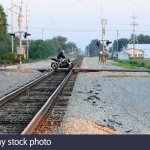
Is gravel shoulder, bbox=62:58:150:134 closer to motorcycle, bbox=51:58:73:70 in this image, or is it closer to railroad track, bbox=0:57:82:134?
railroad track, bbox=0:57:82:134

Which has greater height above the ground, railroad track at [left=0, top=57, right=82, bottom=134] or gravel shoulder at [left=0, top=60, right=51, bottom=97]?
railroad track at [left=0, top=57, right=82, bottom=134]

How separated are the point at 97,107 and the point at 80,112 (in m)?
1.78

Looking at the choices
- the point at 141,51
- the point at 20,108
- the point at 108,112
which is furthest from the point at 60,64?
the point at 141,51

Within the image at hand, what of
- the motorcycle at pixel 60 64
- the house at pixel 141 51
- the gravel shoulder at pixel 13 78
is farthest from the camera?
the house at pixel 141 51

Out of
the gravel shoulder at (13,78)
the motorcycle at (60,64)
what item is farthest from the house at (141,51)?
the gravel shoulder at (13,78)

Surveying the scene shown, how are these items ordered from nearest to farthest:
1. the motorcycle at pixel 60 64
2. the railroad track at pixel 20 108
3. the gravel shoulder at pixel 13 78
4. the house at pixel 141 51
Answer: the railroad track at pixel 20 108 → the gravel shoulder at pixel 13 78 → the motorcycle at pixel 60 64 → the house at pixel 141 51

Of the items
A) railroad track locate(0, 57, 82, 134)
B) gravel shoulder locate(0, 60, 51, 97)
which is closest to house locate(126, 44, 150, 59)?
gravel shoulder locate(0, 60, 51, 97)

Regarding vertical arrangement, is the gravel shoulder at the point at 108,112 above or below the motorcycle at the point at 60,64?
below

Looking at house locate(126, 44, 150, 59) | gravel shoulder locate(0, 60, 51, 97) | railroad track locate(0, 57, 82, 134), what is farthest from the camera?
house locate(126, 44, 150, 59)

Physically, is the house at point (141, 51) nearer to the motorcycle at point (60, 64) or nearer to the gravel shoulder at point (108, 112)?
the motorcycle at point (60, 64)
